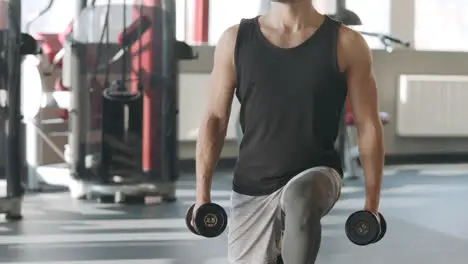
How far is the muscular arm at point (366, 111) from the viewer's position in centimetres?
120

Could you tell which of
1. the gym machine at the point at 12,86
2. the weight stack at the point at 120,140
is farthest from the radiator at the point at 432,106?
the gym machine at the point at 12,86

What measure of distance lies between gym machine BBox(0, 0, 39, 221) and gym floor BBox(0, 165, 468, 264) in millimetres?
145

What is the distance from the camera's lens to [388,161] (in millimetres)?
5539

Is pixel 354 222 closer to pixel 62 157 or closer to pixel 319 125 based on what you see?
pixel 319 125

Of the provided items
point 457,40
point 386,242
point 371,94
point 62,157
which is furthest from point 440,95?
point 371,94

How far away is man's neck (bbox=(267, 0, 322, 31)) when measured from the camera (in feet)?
4.00

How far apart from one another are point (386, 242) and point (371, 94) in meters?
1.49

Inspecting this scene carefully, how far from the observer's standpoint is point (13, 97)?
297 centimetres

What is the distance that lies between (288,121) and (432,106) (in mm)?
4524

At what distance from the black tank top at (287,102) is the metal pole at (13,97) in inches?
75.7

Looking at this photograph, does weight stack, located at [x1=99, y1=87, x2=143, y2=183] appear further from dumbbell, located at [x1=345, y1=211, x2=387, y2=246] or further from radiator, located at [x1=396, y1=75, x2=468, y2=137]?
radiator, located at [x1=396, y1=75, x2=468, y2=137]

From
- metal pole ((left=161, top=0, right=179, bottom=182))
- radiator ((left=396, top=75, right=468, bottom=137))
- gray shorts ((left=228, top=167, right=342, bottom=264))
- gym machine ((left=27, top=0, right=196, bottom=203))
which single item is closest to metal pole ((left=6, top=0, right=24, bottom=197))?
gym machine ((left=27, top=0, right=196, bottom=203))

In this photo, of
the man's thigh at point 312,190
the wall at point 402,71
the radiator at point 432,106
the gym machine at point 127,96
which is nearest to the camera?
the man's thigh at point 312,190

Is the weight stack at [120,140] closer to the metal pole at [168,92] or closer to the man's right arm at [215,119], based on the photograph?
the metal pole at [168,92]
